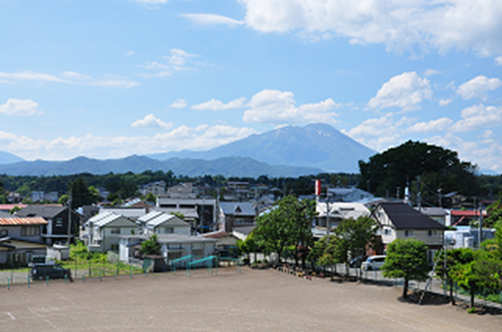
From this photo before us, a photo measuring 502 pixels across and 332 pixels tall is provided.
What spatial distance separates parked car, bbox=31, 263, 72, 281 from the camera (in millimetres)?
27766

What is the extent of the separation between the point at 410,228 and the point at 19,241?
3234 centimetres

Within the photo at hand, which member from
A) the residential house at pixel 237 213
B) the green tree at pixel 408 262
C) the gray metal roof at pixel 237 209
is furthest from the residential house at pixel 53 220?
the green tree at pixel 408 262

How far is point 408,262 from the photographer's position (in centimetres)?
2306

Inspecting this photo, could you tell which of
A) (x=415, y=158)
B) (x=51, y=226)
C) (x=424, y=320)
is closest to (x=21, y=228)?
(x=51, y=226)

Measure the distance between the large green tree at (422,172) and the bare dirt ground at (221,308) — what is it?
5151 centimetres

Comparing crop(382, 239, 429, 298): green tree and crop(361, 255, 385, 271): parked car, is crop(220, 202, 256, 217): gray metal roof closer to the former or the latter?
crop(361, 255, 385, 271): parked car

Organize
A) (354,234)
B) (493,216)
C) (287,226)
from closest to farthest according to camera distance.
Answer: (354,234)
(287,226)
(493,216)

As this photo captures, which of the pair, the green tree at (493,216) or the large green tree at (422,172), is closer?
the green tree at (493,216)

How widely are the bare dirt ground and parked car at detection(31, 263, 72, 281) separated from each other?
4.31ft

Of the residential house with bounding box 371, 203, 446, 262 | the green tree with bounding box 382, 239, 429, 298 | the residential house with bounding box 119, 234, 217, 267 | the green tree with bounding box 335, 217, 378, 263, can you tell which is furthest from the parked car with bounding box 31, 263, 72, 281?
the residential house with bounding box 371, 203, 446, 262

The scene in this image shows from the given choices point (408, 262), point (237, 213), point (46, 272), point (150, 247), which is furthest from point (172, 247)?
point (237, 213)

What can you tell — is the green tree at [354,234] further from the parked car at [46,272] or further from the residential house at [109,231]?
the residential house at [109,231]

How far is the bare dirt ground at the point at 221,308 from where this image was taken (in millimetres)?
17562

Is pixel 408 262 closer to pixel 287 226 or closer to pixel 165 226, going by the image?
pixel 287 226
